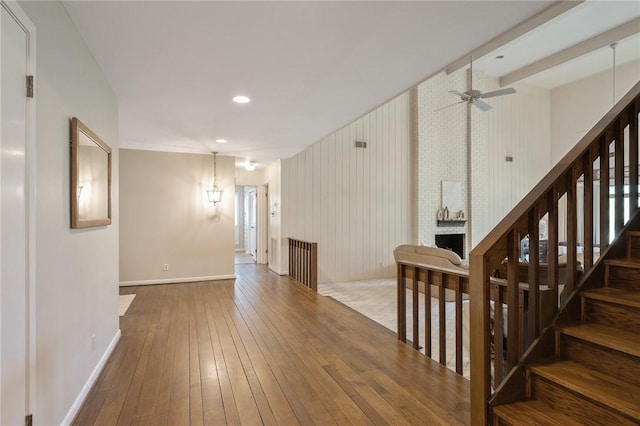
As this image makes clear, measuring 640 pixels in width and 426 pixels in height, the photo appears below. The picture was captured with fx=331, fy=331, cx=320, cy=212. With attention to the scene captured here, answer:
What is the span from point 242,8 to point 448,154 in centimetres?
696

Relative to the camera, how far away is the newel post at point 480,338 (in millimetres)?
1736

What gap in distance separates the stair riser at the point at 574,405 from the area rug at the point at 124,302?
4.42 meters

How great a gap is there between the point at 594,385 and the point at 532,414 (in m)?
0.32

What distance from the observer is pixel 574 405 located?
1.59m

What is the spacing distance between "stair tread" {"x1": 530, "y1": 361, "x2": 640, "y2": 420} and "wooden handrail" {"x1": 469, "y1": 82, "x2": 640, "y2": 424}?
15 cm

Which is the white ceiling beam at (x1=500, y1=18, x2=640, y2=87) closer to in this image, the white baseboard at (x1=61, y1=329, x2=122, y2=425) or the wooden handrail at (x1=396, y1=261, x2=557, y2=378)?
the wooden handrail at (x1=396, y1=261, x2=557, y2=378)

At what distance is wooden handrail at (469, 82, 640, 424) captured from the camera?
175 centimetres

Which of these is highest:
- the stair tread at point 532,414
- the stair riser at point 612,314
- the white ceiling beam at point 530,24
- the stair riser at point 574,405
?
the white ceiling beam at point 530,24

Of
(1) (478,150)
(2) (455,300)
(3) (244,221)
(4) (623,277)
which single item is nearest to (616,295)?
(4) (623,277)

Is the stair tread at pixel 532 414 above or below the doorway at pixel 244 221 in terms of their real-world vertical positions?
below

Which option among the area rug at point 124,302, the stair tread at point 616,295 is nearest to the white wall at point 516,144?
the stair tread at point 616,295

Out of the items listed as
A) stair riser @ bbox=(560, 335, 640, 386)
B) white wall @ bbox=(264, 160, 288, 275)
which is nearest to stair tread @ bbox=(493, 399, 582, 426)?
stair riser @ bbox=(560, 335, 640, 386)

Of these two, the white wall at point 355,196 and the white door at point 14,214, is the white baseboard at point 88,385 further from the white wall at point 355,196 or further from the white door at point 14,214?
the white wall at point 355,196

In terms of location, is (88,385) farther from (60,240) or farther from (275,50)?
(275,50)
